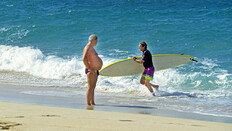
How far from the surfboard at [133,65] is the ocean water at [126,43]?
412 mm

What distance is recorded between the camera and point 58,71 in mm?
11211

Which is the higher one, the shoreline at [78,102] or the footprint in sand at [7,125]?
the footprint in sand at [7,125]

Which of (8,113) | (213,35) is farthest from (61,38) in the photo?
(8,113)

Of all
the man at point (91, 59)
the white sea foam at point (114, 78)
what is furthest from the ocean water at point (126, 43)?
the man at point (91, 59)

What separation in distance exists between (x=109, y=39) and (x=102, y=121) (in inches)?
454

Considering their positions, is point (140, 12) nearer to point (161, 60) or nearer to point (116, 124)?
point (161, 60)

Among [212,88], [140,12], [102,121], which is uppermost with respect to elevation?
[140,12]

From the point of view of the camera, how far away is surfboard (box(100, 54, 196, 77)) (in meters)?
9.15

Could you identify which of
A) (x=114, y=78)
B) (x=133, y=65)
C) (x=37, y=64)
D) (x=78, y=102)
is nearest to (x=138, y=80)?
(x=114, y=78)

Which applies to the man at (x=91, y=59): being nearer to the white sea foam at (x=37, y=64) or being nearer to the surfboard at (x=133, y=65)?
the surfboard at (x=133, y=65)

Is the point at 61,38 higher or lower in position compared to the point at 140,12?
lower

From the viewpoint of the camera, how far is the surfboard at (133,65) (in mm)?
9152

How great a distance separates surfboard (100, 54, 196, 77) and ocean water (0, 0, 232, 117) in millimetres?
412

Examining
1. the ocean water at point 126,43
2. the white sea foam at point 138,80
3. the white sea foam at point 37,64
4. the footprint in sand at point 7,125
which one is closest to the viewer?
the footprint in sand at point 7,125
